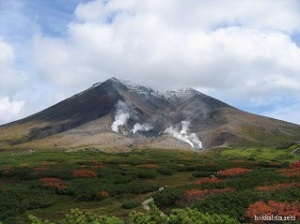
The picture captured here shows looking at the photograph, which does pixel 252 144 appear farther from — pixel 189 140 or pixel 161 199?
pixel 161 199

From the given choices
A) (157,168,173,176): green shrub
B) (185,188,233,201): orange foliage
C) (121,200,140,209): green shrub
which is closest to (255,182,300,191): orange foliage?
(185,188,233,201): orange foliage

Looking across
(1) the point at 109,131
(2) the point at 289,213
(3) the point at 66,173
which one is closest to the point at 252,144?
(1) the point at 109,131

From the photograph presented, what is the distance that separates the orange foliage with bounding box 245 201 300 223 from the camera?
20172mm

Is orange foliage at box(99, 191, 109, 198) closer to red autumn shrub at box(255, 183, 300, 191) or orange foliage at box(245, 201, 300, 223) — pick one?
red autumn shrub at box(255, 183, 300, 191)

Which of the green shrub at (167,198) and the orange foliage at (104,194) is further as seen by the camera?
the orange foliage at (104,194)

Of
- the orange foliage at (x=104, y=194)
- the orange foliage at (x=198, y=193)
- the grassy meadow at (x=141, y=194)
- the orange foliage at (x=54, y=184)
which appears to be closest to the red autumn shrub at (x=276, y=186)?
the grassy meadow at (x=141, y=194)

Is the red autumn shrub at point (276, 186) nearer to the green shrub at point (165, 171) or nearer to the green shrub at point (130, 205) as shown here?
the green shrub at point (130, 205)

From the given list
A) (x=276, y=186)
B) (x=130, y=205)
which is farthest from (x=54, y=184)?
(x=276, y=186)

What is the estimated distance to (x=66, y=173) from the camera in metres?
48.9

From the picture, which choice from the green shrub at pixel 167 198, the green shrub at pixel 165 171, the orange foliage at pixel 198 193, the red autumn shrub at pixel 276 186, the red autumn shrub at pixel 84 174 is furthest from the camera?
the green shrub at pixel 165 171

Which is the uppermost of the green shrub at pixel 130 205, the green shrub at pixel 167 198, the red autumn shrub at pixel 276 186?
the red autumn shrub at pixel 276 186

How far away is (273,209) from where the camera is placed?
20.8 meters

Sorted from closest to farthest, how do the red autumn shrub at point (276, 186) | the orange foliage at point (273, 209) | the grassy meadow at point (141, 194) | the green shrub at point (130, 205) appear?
the orange foliage at point (273, 209), the grassy meadow at point (141, 194), the red autumn shrub at point (276, 186), the green shrub at point (130, 205)

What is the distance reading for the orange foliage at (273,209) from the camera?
794 inches
